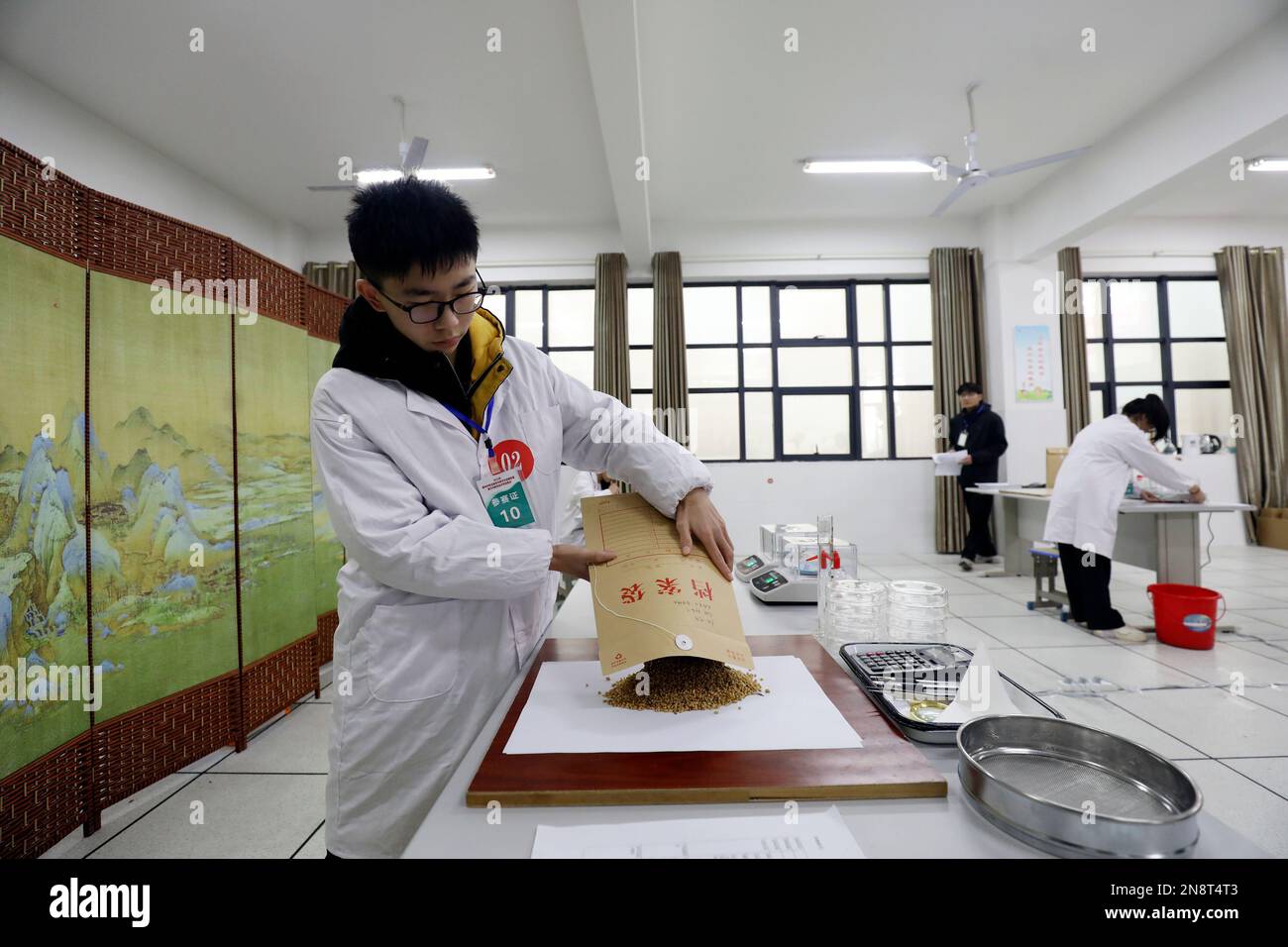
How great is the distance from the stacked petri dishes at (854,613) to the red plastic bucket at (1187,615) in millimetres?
3129

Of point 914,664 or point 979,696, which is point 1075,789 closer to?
point 979,696

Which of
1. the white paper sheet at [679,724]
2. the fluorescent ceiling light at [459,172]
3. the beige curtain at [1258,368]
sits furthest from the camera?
the beige curtain at [1258,368]

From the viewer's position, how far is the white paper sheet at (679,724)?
81cm

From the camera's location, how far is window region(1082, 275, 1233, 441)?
672cm

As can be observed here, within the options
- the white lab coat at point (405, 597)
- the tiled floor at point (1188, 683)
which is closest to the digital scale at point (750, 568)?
the white lab coat at point (405, 597)

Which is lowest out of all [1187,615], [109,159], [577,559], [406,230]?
[1187,615]

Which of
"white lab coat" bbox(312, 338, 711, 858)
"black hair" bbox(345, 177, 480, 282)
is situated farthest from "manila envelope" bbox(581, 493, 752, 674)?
"black hair" bbox(345, 177, 480, 282)

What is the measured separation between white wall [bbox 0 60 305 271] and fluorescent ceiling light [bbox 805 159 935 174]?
504 centimetres

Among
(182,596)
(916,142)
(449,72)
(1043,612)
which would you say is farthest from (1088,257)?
(182,596)

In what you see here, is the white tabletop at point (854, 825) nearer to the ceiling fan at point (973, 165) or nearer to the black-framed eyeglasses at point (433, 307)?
the black-framed eyeglasses at point (433, 307)

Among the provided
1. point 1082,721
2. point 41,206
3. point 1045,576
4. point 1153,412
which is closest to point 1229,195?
point 1153,412

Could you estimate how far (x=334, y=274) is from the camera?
21.5 feet

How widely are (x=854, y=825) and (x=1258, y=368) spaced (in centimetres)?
872

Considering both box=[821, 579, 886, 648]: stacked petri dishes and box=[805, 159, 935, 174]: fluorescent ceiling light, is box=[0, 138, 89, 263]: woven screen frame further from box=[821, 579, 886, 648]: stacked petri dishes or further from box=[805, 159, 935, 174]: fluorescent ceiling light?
box=[805, 159, 935, 174]: fluorescent ceiling light
